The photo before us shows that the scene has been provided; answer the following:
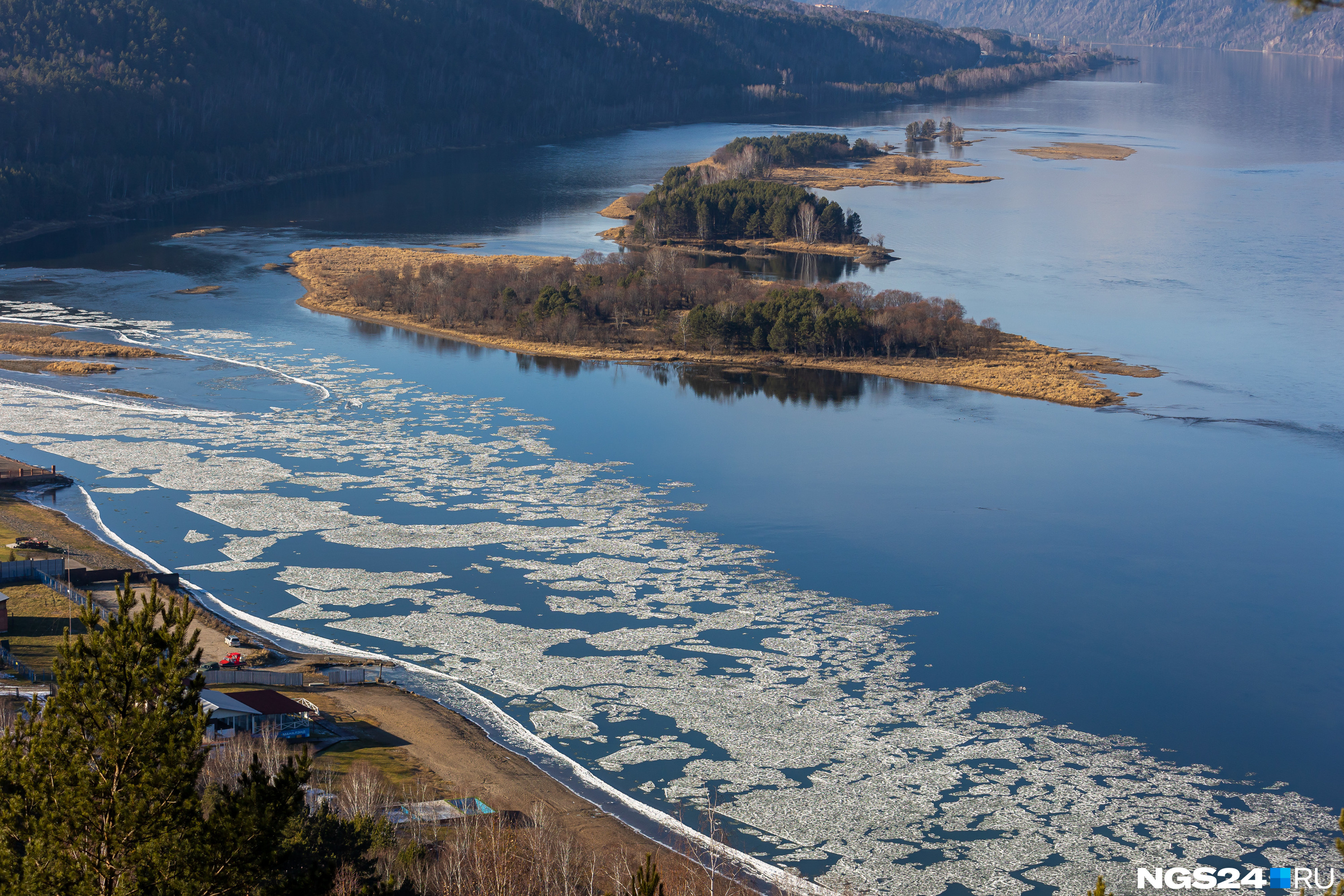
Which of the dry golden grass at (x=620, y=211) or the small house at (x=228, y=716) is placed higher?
the dry golden grass at (x=620, y=211)

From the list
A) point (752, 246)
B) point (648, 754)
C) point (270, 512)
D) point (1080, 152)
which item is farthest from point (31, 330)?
point (1080, 152)

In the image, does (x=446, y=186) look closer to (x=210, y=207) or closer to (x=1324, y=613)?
(x=210, y=207)

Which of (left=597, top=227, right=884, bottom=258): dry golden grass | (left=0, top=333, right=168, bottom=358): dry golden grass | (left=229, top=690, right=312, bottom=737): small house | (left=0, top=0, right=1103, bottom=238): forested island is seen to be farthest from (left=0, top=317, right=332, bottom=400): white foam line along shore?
(left=597, top=227, right=884, bottom=258): dry golden grass

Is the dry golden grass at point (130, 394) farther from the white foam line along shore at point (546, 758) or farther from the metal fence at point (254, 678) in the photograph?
the metal fence at point (254, 678)

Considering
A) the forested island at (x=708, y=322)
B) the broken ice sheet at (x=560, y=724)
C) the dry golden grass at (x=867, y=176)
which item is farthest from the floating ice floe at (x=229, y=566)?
the dry golden grass at (x=867, y=176)

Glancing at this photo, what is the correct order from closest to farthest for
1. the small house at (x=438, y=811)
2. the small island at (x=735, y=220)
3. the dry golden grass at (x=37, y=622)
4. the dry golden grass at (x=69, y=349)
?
the small house at (x=438, y=811)
the dry golden grass at (x=37, y=622)
the dry golden grass at (x=69, y=349)
the small island at (x=735, y=220)

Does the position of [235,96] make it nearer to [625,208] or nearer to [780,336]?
[625,208]

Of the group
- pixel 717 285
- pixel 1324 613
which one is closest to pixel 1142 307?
pixel 717 285
